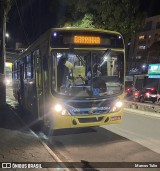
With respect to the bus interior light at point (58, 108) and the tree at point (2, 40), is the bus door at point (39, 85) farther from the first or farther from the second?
the tree at point (2, 40)

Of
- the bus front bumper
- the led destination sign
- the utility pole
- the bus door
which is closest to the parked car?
the utility pole

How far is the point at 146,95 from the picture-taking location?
34.2 meters

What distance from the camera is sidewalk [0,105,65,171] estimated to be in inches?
299

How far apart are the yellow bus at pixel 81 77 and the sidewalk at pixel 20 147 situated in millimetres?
943

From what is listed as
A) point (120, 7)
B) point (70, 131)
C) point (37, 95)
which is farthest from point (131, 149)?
point (120, 7)

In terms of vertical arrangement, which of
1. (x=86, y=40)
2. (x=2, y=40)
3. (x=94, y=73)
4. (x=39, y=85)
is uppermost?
(x=2, y=40)

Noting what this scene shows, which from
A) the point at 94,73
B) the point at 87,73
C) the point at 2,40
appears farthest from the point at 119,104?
the point at 2,40

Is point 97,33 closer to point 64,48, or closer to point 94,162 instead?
point 64,48

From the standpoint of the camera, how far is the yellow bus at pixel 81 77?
1022 centimetres

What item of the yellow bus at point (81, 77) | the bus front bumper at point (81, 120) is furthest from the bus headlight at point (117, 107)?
the bus front bumper at point (81, 120)

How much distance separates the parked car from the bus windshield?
23666 millimetres

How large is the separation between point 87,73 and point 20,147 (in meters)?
3.07

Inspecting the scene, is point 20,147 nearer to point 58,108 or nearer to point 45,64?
point 58,108

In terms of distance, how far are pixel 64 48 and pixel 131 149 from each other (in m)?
3.56
